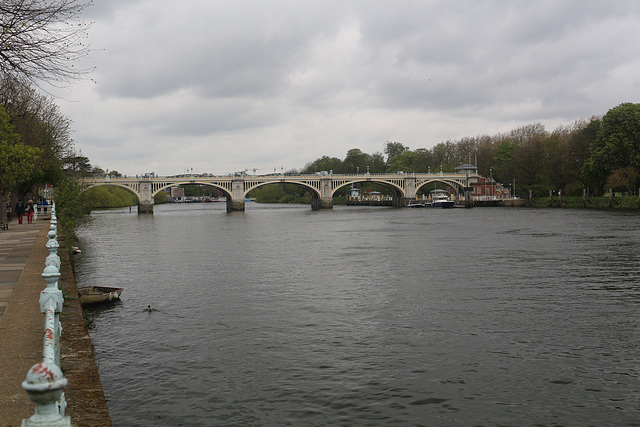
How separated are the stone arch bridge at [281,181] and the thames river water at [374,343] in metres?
92.4

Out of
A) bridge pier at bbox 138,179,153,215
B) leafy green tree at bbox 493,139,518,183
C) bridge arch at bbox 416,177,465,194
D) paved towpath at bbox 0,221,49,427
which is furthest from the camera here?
bridge arch at bbox 416,177,465,194

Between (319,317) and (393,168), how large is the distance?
16009 centimetres

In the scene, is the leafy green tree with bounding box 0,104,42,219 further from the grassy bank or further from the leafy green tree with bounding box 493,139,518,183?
the leafy green tree with bounding box 493,139,518,183

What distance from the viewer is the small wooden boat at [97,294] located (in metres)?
21.7

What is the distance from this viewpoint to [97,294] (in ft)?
71.9

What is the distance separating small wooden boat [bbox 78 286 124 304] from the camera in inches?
854

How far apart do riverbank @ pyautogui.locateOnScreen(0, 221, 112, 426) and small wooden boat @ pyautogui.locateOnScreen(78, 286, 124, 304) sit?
9.64 ft

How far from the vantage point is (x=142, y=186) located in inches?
4855

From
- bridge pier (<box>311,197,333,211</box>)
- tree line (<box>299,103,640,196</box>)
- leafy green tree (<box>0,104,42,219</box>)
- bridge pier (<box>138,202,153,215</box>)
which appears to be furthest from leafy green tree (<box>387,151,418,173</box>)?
leafy green tree (<box>0,104,42,219</box>)

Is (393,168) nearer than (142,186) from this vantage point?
No

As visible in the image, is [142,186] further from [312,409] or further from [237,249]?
[312,409]

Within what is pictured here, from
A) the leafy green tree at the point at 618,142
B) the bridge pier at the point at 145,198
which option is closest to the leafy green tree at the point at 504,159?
the leafy green tree at the point at 618,142

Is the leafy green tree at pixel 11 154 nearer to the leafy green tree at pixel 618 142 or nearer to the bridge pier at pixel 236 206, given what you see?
the leafy green tree at pixel 618 142

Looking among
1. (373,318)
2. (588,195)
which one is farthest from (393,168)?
(373,318)
